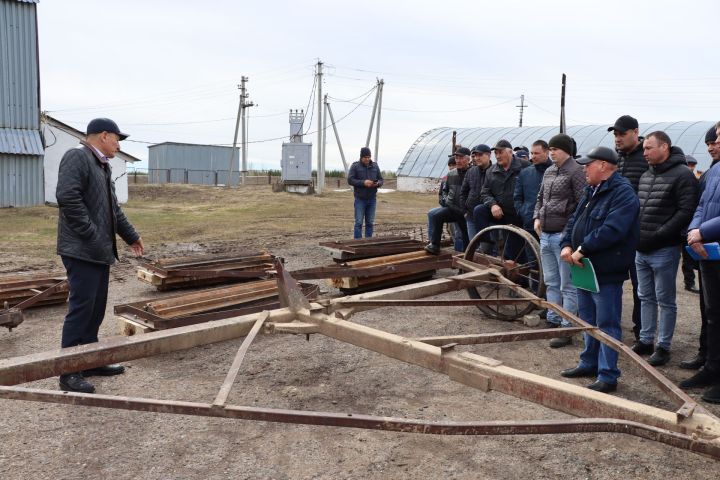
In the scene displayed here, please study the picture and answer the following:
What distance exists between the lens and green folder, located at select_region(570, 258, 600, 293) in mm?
4477

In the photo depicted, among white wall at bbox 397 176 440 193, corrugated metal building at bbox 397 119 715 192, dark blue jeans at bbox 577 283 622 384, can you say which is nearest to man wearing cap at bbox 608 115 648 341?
dark blue jeans at bbox 577 283 622 384

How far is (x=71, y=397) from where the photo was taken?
2771mm

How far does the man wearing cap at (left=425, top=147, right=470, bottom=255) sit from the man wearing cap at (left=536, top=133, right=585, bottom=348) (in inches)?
91.1

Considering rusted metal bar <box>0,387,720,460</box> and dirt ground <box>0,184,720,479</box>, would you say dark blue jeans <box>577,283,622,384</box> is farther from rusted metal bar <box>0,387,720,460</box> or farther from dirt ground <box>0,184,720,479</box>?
rusted metal bar <box>0,387,720,460</box>

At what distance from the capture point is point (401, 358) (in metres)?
3.66

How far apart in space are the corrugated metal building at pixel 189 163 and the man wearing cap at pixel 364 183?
34144 mm

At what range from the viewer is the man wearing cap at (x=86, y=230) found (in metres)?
4.39

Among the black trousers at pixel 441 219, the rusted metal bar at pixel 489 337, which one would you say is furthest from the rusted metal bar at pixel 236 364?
the black trousers at pixel 441 219

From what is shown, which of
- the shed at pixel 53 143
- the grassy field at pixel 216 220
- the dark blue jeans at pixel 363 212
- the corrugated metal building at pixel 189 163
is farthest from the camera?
the corrugated metal building at pixel 189 163

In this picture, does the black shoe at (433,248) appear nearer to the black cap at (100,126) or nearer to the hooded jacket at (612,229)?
the hooded jacket at (612,229)

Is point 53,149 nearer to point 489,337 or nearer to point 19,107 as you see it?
point 19,107

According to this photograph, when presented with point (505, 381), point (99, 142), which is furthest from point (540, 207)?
point (99, 142)

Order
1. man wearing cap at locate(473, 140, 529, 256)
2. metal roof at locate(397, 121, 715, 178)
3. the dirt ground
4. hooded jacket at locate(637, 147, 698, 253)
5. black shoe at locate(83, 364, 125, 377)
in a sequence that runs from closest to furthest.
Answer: the dirt ground, black shoe at locate(83, 364, 125, 377), hooded jacket at locate(637, 147, 698, 253), man wearing cap at locate(473, 140, 529, 256), metal roof at locate(397, 121, 715, 178)

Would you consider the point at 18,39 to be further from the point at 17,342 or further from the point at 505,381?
the point at 505,381
